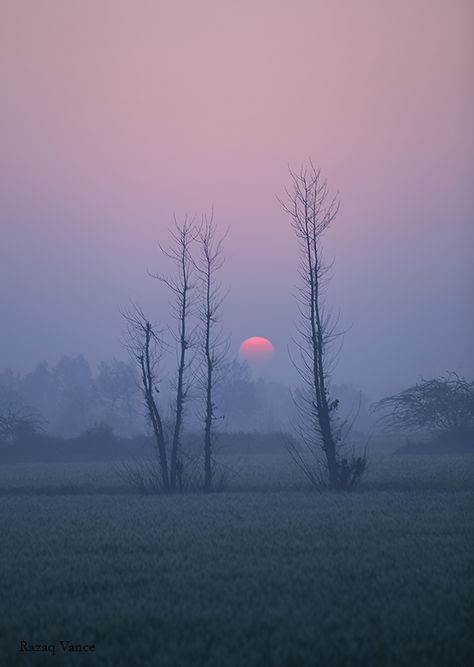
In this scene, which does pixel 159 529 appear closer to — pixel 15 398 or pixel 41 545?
pixel 41 545

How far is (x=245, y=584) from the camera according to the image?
9188 mm

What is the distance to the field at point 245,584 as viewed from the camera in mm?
6762

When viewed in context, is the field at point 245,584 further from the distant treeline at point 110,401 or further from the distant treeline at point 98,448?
the distant treeline at point 110,401

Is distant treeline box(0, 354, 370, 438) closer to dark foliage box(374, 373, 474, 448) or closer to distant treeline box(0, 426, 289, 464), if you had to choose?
distant treeline box(0, 426, 289, 464)

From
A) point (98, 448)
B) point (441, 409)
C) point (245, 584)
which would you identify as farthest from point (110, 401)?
point (245, 584)

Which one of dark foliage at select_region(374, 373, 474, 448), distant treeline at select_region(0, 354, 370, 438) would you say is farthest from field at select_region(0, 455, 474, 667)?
distant treeline at select_region(0, 354, 370, 438)

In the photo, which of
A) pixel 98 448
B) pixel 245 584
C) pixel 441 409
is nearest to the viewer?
pixel 245 584

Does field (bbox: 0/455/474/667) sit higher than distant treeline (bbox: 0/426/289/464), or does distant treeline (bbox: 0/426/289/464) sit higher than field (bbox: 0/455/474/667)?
distant treeline (bbox: 0/426/289/464)

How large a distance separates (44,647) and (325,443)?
17.1 meters

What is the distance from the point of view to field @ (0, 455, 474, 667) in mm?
6762

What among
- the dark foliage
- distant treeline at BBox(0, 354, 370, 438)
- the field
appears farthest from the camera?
distant treeline at BBox(0, 354, 370, 438)

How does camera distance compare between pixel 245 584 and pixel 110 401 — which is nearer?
pixel 245 584

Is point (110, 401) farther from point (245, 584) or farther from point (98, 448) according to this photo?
point (245, 584)

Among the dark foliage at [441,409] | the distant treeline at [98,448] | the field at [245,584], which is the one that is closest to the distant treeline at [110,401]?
the distant treeline at [98,448]
